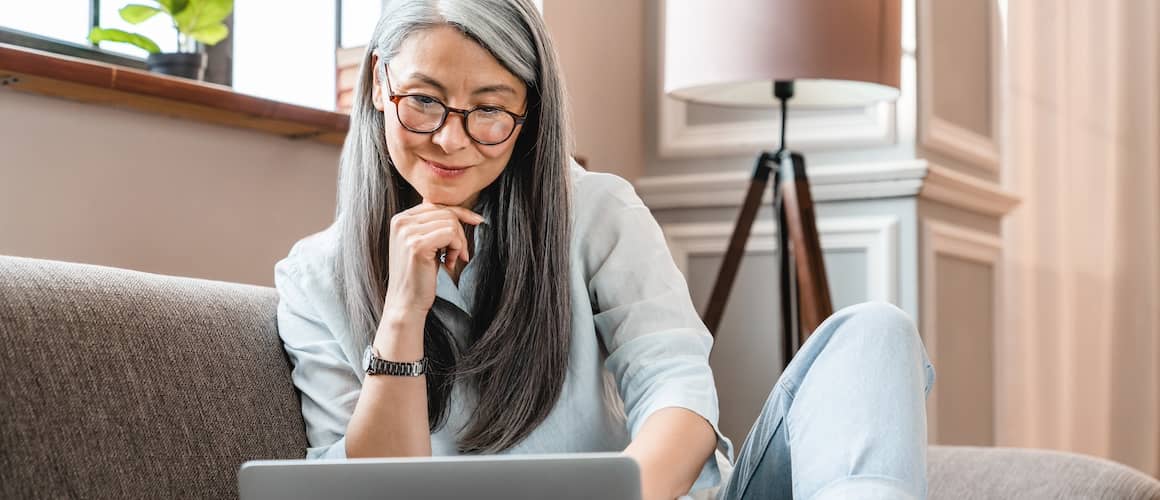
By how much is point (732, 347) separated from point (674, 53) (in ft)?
2.53

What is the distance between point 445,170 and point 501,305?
0.58 feet

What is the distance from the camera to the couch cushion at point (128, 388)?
3.53ft

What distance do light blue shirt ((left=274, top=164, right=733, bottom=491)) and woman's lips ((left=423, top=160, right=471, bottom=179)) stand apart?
0.47 ft

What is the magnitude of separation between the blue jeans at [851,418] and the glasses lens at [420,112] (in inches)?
17.9

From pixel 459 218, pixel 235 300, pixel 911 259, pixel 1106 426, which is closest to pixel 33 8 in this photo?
pixel 235 300

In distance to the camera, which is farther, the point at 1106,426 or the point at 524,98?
the point at 1106,426

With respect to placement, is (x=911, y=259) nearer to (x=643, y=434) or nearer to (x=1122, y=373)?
(x=643, y=434)

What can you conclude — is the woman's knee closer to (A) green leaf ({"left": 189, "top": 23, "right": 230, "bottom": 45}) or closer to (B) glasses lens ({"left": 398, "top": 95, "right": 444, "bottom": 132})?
(B) glasses lens ({"left": 398, "top": 95, "right": 444, "bottom": 132})

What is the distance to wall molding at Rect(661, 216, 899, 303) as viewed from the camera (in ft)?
8.93

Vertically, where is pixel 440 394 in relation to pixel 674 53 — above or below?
below

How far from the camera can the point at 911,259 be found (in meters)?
2.71

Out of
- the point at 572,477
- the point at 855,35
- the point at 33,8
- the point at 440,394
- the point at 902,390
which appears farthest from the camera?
the point at 855,35

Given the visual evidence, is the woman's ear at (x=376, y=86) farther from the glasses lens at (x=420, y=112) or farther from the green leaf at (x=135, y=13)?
the green leaf at (x=135, y=13)

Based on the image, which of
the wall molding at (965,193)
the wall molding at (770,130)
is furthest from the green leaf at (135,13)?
the wall molding at (965,193)
